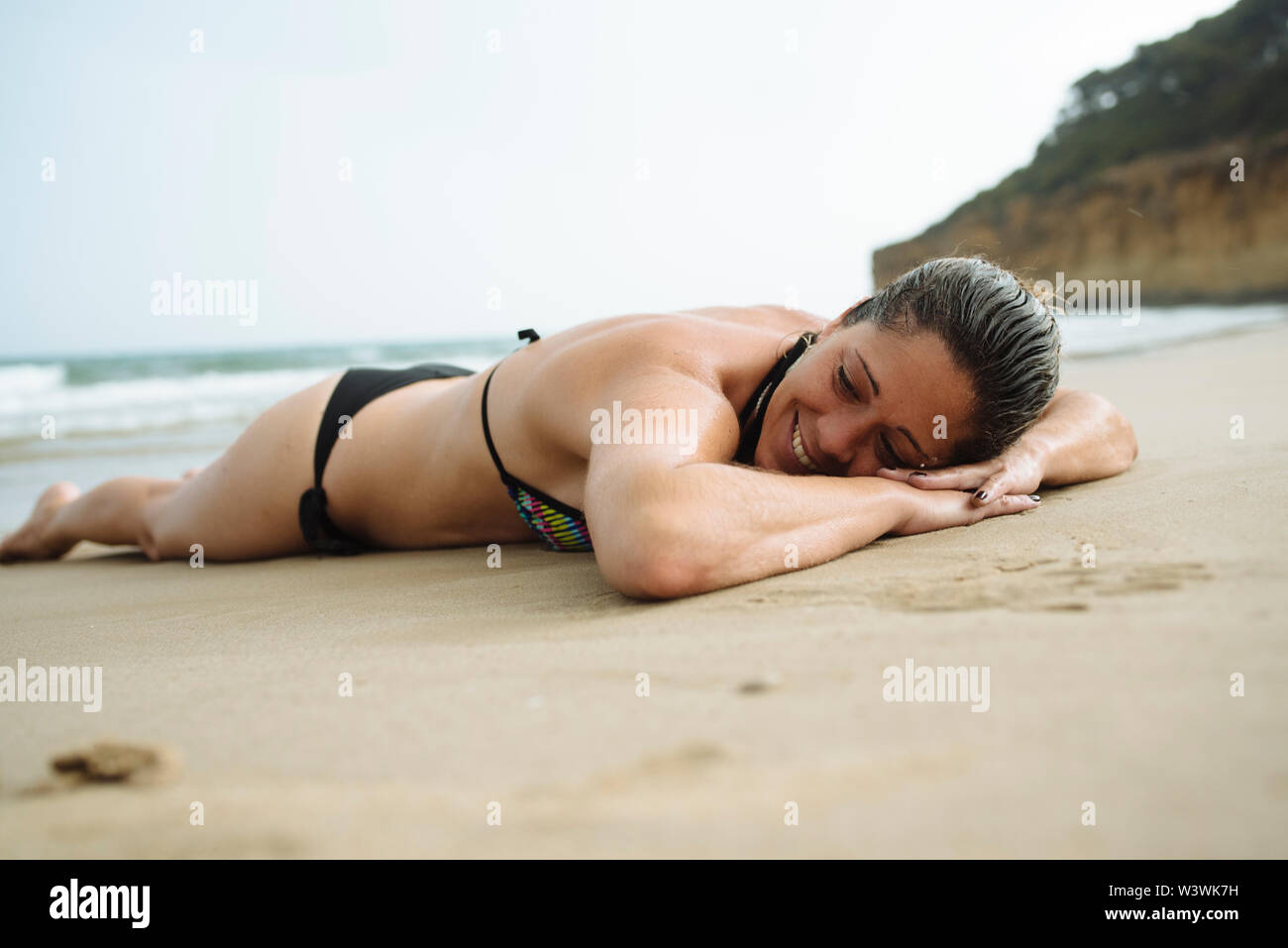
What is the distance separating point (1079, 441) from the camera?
8.89 ft

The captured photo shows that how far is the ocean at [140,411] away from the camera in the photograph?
6383 millimetres

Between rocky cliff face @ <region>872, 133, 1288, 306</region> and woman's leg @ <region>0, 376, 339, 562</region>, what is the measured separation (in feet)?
54.9

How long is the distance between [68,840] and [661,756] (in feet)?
2.29

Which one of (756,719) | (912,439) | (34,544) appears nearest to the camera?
(756,719)

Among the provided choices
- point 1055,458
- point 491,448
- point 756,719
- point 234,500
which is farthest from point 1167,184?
point 756,719

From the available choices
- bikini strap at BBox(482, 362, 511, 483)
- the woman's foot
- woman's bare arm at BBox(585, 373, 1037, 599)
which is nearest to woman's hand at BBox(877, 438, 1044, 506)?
woman's bare arm at BBox(585, 373, 1037, 599)

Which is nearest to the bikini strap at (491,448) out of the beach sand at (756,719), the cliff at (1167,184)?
the beach sand at (756,719)

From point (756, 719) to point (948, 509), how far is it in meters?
1.26

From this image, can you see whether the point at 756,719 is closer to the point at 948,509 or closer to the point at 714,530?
the point at 714,530

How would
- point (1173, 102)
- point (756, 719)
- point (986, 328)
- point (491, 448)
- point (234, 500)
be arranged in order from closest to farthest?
point (756, 719)
point (986, 328)
point (491, 448)
point (234, 500)
point (1173, 102)

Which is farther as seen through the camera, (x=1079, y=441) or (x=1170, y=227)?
(x=1170, y=227)

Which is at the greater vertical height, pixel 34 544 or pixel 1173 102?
pixel 1173 102
